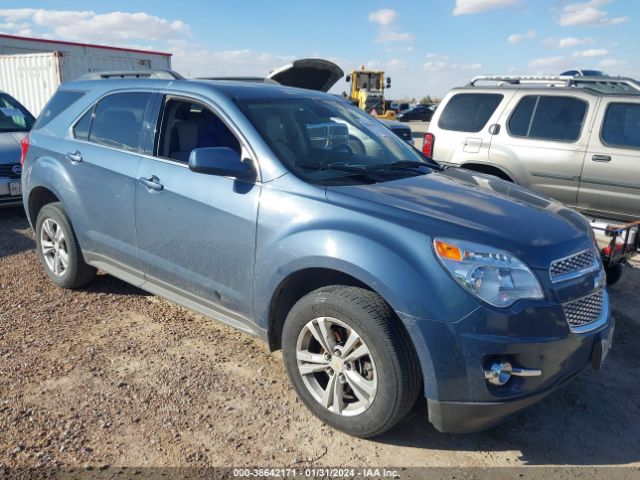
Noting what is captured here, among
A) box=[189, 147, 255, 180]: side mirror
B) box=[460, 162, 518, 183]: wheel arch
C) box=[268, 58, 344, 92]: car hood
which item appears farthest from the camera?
box=[268, 58, 344, 92]: car hood

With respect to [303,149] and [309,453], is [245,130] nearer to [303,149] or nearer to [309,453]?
[303,149]

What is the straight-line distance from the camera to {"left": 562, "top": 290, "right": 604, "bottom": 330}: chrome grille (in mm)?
2668

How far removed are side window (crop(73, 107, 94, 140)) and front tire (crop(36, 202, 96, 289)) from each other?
62 cm

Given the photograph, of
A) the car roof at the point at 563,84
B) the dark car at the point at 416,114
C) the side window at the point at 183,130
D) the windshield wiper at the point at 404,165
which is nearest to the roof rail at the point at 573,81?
the car roof at the point at 563,84

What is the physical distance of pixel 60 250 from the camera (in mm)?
4754

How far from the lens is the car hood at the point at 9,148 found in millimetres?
7273

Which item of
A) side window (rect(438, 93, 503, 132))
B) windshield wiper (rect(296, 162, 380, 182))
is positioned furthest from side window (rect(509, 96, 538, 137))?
windshield wiper (rect(296, 162, 380, 182))

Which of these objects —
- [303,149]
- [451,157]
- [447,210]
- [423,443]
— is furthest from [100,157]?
[451,157]

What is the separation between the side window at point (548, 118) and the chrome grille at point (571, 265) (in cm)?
389

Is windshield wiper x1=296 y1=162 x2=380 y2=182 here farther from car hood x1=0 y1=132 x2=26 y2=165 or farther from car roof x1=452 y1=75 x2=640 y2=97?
car hood x1=0 y1=132 x2=26 y2=165

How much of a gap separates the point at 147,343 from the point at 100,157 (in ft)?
4.68

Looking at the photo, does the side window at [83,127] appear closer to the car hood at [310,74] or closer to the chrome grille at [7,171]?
the chrome grille at [7,171]

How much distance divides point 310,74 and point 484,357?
11.4 m

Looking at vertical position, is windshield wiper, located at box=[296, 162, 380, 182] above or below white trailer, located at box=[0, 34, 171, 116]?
below
